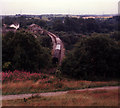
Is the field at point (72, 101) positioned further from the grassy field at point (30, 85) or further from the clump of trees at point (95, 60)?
the clump of trees at point (95, 60)

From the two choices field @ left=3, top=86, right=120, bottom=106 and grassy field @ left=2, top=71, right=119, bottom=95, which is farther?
grassy field @ left=2, top=71, right=119, bottom=95

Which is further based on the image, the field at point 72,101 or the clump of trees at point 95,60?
the clump of trees at point 95,60

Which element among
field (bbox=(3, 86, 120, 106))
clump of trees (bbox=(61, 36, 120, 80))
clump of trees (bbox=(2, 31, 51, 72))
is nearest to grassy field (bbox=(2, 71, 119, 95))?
field (bbox=(3, 86, 120, 106))

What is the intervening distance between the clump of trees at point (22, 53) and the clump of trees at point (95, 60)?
284cm

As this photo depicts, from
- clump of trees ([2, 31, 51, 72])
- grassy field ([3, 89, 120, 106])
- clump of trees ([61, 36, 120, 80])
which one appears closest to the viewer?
grassy field ([3, 89, 120, 106])

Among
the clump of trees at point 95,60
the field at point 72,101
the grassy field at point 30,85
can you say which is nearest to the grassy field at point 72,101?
the field at point 72,101

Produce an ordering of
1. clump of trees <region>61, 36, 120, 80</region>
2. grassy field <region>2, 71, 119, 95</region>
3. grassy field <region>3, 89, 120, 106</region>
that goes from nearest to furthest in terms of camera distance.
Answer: grassy field <region>3, 89, 120, 106</region>, grassy field <region>2, 71, 119, 95</region>, clump of trees <region>61, 36, 120, 80</region>

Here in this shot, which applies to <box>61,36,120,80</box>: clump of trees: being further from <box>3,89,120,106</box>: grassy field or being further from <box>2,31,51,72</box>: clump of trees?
<box>3,89,120,106</box>: grassy field

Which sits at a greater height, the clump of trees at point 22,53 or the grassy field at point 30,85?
the clump of trees at point 22,53

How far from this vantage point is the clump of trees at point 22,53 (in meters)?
14.9

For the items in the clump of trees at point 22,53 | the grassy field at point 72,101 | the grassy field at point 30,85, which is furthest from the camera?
the clump of trees at point 22,53

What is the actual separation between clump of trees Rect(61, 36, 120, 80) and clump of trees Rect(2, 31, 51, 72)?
284 cm

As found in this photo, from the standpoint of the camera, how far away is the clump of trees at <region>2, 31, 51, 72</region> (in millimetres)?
14922

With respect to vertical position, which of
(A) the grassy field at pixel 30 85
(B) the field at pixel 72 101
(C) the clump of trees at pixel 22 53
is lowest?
(A) the grassy field at pixel 30 85
